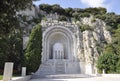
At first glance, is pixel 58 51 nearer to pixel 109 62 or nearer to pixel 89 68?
pixel 89 68

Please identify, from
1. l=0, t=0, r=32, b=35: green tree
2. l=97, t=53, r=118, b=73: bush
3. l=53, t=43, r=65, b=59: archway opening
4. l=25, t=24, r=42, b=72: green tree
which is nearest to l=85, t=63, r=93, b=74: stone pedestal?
l=97, t=53, r=118, b=73: bush

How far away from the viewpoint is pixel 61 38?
3139 cm

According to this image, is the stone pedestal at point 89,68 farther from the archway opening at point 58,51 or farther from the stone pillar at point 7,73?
the stone pillar at point 7,73

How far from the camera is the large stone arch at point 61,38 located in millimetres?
28828

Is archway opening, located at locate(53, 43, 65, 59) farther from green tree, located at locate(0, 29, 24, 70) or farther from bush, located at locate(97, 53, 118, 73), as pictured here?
bush, located at locate(97, 53, 118, 73)

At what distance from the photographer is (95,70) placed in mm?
26828

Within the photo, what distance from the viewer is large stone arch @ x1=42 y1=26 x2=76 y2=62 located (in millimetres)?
28828

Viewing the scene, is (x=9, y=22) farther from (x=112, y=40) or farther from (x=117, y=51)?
(x=112, y=40)

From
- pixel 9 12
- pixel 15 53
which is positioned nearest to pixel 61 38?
pixel 15 53

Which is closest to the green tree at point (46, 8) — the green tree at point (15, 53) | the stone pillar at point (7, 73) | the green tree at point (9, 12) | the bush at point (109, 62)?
the green tree at point (15, 53)

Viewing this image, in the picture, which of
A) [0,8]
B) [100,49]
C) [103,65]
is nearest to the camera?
[0,8]

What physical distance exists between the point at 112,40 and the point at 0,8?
102 ft

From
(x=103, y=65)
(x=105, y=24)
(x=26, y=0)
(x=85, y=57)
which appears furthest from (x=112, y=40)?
(x=26, y=0)

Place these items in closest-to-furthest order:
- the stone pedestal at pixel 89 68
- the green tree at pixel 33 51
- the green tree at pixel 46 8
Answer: the green tree at pixel 33 51 < the stone pedestal at pixel 89 68 < the green tree at pixel 46 8
